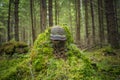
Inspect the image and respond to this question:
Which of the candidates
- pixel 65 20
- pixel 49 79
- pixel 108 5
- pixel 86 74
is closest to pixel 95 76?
pixel 86 74

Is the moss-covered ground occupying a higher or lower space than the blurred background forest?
lower

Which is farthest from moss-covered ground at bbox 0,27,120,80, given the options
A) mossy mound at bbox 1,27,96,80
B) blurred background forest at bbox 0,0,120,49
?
blurred background forest at bbox 0,0,120,49

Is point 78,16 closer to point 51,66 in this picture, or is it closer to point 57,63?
point 57,63

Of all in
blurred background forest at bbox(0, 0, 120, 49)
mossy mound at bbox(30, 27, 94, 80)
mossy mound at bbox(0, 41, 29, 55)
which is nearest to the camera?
mossy mound at bbox(30, 27, 94, 80)

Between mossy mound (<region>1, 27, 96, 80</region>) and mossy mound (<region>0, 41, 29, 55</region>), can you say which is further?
mossy mound (<region>0, 41, 29, 55</region>)

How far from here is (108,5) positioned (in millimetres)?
12961

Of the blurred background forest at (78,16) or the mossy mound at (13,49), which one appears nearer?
the mossy mound at (13,49)

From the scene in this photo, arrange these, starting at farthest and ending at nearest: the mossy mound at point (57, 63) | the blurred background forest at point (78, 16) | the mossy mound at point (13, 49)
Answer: the blurred background forest at point (78, 16) < the mossy mound at point (13, 49) < the mossy mound at point (57, 63)

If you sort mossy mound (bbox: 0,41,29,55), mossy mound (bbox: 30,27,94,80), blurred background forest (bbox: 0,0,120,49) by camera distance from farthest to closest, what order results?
1. blurred background forest (bbox: 0,0,120,49)
2. mossy mound (bbox: 0,41,29,55)
3. mossy mound (bbox: 30,27,94,80)

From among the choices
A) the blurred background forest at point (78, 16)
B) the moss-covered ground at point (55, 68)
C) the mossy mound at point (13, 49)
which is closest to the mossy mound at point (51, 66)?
the moss-covered ground at point (55, 68)

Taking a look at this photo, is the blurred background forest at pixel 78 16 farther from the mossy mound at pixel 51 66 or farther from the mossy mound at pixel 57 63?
the mossy mound at pixel 51 66

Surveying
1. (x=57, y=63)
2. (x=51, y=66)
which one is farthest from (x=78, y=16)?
(x=51, y=66)

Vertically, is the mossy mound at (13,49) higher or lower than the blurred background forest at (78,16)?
lower

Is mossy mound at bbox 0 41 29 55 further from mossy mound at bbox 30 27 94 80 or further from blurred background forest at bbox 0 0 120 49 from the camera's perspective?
mossy mound at bbox 30 27 94 80
